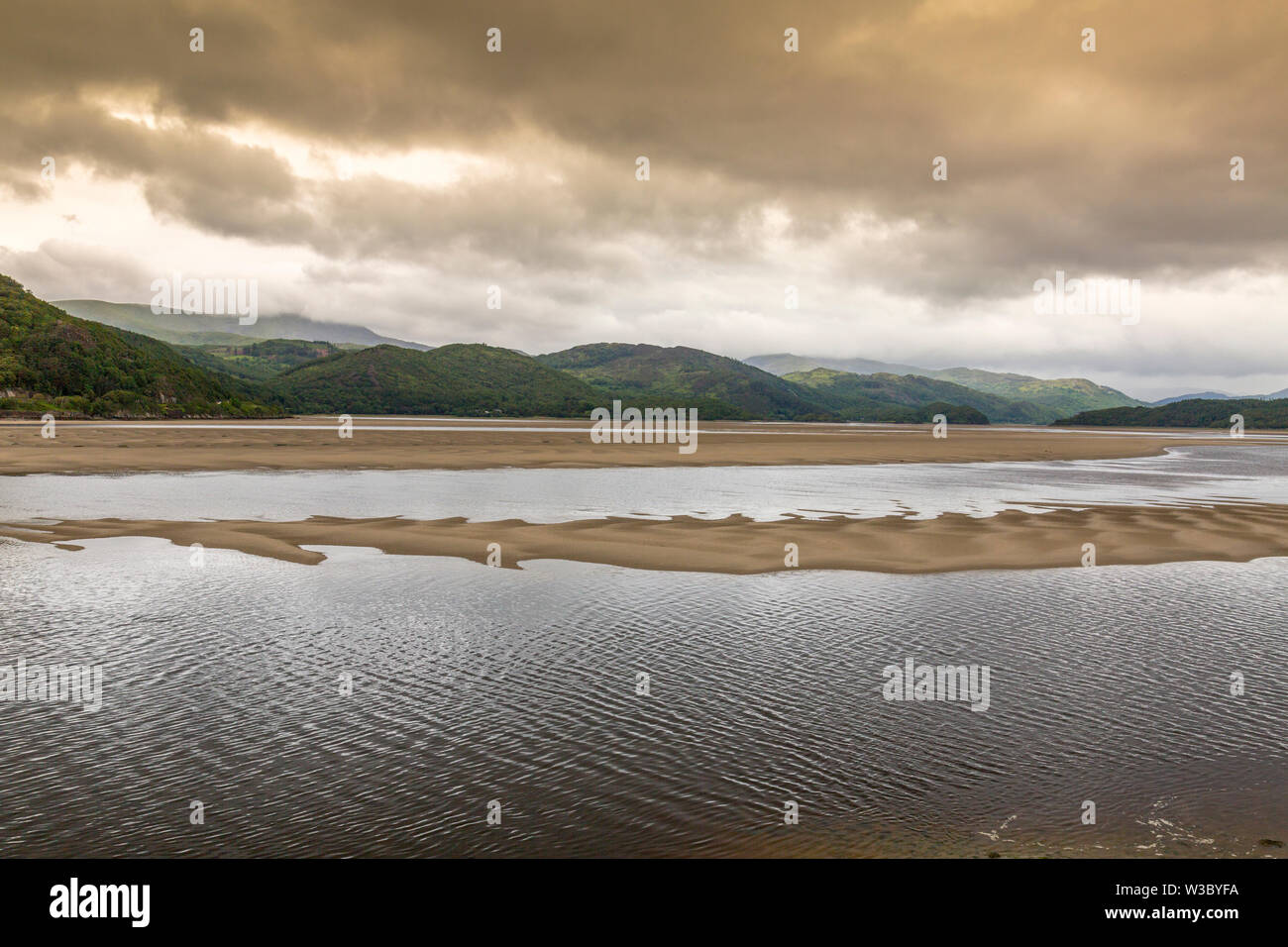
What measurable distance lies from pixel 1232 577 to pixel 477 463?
4846 cm

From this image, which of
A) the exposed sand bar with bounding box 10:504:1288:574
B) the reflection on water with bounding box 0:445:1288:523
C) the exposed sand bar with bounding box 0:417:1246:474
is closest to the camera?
the exposed sand bar with bounding box 10:504:1288:574

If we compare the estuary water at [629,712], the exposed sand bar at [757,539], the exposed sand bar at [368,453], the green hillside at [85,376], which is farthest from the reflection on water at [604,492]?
the green hillside at [85,376]

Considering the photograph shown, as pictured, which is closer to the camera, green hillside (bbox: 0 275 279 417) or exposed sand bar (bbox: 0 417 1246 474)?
exposed sand bar (bbox: 0 417 1246 474)

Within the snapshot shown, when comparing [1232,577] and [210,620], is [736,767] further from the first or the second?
[1232,577]

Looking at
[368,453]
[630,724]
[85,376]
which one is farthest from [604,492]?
[85,376]

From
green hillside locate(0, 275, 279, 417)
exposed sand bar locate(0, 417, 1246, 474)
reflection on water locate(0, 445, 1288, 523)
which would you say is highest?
green hillside locate(0, 275, 279, 417)

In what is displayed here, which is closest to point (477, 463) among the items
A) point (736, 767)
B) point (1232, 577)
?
point (1232, 577)

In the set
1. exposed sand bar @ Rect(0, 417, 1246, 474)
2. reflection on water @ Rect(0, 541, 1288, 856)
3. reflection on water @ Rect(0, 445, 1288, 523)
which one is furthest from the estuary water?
exposed sand bar @ Rect(0, 417, 1246, 474)

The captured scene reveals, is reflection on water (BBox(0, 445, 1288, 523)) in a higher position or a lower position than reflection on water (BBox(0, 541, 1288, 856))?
higher

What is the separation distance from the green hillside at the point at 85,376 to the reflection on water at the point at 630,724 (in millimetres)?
129791

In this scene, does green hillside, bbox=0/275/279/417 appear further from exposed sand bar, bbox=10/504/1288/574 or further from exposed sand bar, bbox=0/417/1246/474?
exposed sand bar, bbox=10/504/1288/574

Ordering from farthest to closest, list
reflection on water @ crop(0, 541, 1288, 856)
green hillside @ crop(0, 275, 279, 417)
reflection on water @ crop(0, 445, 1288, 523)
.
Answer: green hillside @ crop(0, 275, 279, 417) → reflection on water @ crop(0, 445, 1288, 523) → reflection on water @ crop(0, 541, 1288, 856)

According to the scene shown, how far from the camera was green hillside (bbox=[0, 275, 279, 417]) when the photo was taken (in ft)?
401

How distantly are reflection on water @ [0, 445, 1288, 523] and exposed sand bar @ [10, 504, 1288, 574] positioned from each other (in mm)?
2354
